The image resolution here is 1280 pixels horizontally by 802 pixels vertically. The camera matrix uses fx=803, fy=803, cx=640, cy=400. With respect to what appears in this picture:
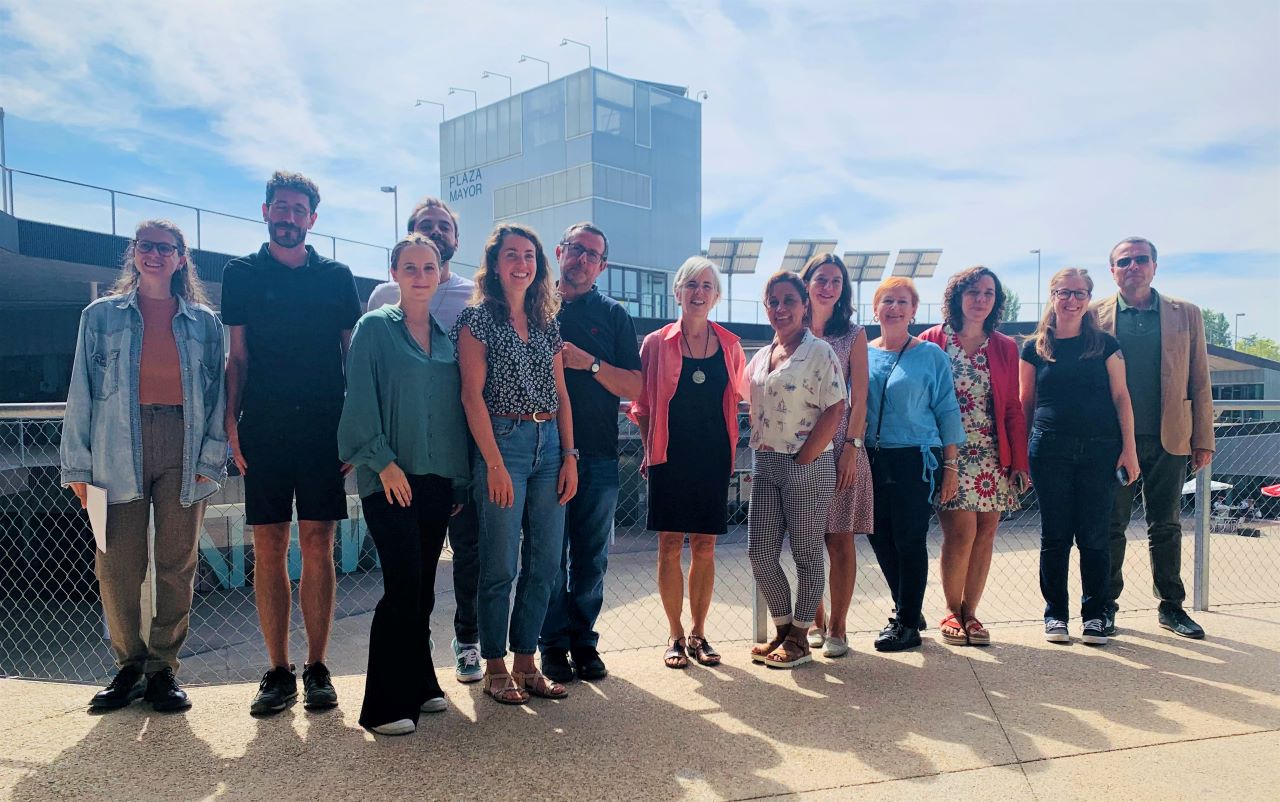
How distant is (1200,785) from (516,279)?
2.88m

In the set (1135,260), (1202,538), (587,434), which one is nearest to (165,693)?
(587,434)

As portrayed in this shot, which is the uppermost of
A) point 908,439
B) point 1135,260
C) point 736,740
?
point 1135,260

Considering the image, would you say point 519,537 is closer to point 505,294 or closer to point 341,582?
point 505,294

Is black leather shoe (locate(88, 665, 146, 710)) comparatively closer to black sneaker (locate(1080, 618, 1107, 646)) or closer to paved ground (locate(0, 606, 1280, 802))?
paved ground (locate(0, 606, 1280, 802))

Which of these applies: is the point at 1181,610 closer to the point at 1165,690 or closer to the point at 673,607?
the point at 1165,690

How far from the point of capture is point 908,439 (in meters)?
3.81

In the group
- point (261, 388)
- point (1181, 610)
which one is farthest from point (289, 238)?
point (1181, 610)

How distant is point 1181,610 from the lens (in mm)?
4254

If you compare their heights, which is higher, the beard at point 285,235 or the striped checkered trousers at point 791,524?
the beard at point 285,235

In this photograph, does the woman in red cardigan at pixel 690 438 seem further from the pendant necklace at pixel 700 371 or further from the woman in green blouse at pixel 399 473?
the woman in green blouse at pixel 399 473

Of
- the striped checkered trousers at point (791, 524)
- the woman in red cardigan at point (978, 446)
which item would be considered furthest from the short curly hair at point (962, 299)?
the striped checkered trousers at point (791, 524)

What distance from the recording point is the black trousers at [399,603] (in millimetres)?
2857

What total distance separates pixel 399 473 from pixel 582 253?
1274 mm

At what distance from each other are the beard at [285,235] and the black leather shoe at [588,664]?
2085 mm
